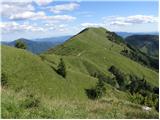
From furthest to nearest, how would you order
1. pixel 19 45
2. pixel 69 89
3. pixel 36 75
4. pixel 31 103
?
pixel 19 45 → pixel 69 89 → pixel 36 75 → pixel 31 103

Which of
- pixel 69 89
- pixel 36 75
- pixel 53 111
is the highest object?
pixel 53 111

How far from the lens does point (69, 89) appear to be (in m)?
106

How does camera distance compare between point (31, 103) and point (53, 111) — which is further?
point (31, 103)

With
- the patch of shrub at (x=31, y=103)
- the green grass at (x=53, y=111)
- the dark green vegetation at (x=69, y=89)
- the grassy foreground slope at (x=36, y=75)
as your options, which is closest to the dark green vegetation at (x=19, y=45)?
the dark green vegetation at (x=69, y=89)

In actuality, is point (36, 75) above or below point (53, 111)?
below

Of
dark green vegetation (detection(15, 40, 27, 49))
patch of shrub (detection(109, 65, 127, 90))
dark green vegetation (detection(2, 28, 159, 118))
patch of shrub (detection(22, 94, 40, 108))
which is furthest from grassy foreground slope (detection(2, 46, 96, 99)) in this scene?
patch of shrub (detection(22, 94, 40, 108))

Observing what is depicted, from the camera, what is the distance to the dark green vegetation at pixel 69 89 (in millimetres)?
9016

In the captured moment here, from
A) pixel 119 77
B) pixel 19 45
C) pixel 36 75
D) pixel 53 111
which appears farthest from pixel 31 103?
pixel 119 77

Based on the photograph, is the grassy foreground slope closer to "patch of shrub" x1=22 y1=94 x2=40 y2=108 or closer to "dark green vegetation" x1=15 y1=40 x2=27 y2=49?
"dark green vegetation" x1=15 y1=40 x2=27 y2=49

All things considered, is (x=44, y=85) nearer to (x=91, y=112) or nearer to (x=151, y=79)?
(x=91, y=112)

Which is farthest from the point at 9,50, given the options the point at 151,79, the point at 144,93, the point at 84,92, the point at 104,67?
the point at 151,79

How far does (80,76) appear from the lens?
131 m

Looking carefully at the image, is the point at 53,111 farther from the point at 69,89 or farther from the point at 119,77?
the point at 119,77

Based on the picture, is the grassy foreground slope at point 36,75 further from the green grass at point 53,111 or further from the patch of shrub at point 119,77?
the green grass at point 53,111
